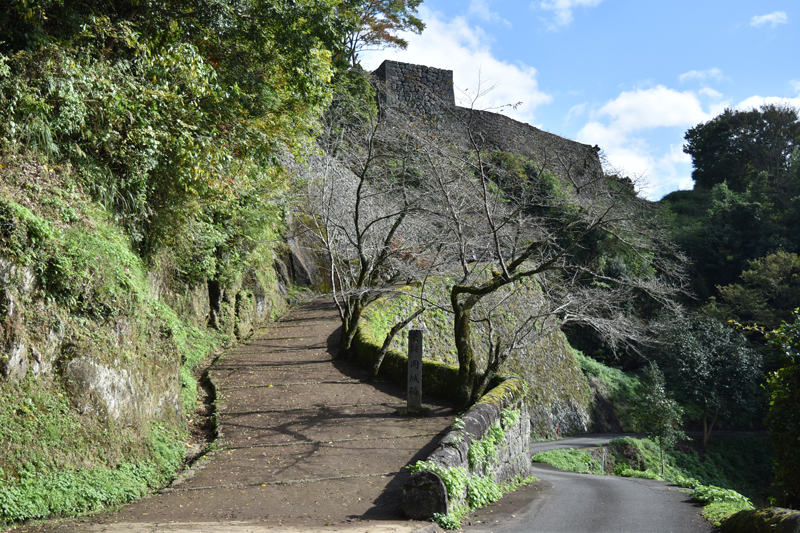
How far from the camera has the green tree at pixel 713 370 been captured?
2292cm

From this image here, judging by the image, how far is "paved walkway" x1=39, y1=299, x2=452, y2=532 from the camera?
4832 mm

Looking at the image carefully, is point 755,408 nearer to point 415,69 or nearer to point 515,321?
point 515,321

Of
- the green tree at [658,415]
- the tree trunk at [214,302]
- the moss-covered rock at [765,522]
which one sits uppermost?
the tree trunk at [214,302]

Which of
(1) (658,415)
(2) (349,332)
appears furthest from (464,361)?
(1) (658,415)

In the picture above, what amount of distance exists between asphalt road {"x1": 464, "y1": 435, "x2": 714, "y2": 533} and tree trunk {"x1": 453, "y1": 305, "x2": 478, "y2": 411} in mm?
1679

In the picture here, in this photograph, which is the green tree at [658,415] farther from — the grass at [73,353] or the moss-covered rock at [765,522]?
the grass at [73,353]

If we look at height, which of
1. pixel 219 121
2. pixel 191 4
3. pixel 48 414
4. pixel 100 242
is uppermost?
pixel 191 4

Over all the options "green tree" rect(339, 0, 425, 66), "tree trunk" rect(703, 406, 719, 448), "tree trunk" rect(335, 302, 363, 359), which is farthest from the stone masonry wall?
"tree trunk" rect(703, 406, 719, 448)

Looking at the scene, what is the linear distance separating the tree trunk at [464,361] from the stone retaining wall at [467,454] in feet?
1.78

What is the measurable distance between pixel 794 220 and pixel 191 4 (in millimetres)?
32526

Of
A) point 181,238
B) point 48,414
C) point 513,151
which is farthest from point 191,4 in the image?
point 513,151

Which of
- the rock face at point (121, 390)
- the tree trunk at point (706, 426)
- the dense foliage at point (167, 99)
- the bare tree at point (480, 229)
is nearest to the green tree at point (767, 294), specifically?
the tree trunk at point (706, 426)

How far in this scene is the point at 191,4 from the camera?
Answer: 7660 millimetres

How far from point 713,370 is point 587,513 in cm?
2071
